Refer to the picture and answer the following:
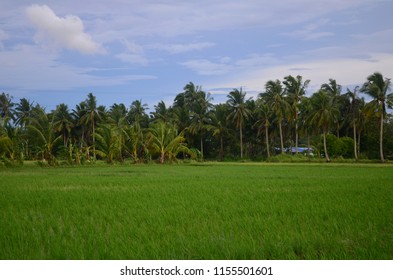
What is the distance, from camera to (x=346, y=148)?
2966cm

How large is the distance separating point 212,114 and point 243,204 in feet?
93.4

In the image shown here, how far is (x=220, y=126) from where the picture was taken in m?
34.6

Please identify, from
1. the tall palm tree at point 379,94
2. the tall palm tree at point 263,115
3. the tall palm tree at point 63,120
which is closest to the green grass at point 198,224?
the tall palm tree at point 379,94

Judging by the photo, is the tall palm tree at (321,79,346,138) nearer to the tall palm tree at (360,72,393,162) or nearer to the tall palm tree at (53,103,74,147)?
the tall palm tree at (360,72,393,162)

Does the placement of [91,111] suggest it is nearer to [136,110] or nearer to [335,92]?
[136,110]

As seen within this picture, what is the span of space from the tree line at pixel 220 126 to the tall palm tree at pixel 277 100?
0.25ft

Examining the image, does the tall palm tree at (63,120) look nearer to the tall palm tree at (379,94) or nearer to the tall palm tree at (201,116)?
the tall palm tree at (201,116)

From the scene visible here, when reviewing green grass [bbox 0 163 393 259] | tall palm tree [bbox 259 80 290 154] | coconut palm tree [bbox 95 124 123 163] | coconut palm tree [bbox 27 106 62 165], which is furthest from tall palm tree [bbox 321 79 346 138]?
green grass [bbox 0 163 393 259]

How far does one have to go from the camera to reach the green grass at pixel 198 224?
3850 millimetres

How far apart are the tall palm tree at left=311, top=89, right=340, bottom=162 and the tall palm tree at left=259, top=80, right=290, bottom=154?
7.87 ft

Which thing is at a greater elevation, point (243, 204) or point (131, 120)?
point (131, 120)

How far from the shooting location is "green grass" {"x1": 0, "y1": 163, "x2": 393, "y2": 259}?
152 inches

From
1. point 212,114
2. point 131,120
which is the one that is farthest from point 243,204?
point 131,120

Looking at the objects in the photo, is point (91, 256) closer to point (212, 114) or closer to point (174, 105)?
point (212, 114)
